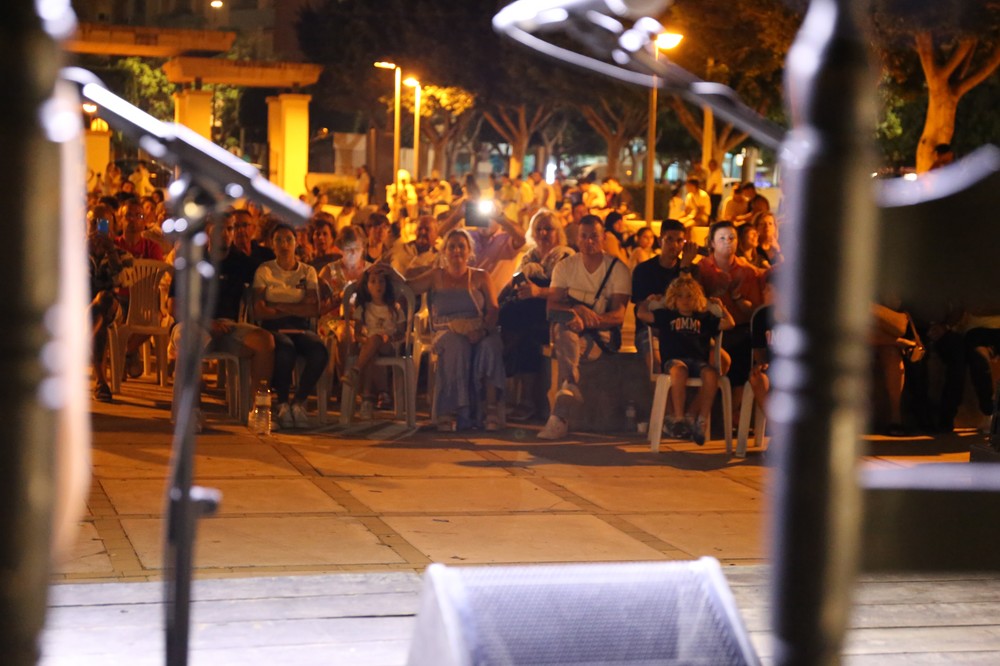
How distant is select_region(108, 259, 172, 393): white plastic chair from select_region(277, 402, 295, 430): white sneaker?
1.93 m

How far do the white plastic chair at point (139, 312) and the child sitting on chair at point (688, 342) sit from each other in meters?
3.94

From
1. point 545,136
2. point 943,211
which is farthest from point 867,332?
point 545,136

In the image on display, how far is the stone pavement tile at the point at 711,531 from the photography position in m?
6.27

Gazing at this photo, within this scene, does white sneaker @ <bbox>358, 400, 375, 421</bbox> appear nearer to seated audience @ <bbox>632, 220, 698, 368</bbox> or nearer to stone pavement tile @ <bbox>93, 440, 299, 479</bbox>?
stone pavement tile @ <bbox>93, 440, 299, 479</bbox>

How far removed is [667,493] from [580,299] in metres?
2.38

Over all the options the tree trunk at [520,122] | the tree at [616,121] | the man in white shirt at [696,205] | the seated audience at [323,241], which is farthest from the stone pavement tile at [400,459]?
the tree trunk at [520,122]

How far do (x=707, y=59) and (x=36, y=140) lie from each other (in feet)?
79.8

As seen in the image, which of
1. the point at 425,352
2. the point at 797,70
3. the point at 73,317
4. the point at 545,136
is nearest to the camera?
the point at 797,70

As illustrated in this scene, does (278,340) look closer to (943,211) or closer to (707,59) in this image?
(943,211)

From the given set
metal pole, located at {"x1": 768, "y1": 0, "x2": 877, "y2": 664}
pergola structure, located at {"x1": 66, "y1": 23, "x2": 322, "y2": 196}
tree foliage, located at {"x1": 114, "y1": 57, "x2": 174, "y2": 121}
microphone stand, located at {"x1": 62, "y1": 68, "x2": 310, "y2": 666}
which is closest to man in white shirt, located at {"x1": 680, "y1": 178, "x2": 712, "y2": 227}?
pergola structure, located at {"x1": 66, "y1": 23, "x2": 322, "y2": 196}

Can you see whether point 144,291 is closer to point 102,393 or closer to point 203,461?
point 102,393

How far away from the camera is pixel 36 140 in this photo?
1128 millimetres

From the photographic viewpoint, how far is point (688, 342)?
941 cm

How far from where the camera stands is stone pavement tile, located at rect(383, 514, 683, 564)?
6.03 meters
